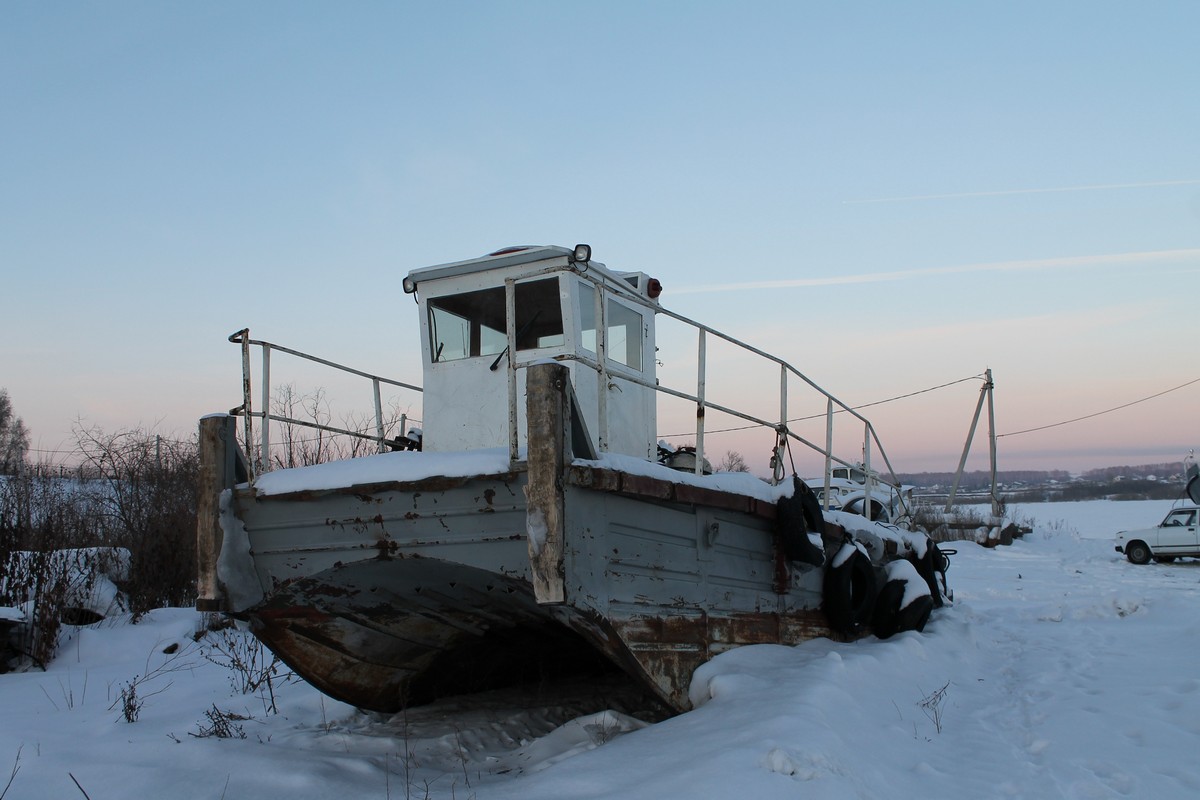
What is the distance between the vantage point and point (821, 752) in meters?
3.98

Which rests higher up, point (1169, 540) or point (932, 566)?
point (932, 566)

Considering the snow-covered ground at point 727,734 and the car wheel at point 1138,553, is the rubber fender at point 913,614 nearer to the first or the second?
the snow-covered ground at point 727,734

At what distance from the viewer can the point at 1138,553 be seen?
2077 centimetres

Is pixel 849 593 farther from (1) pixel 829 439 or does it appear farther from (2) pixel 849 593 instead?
(1) pixel 829 439

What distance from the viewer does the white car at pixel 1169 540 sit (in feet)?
67.3

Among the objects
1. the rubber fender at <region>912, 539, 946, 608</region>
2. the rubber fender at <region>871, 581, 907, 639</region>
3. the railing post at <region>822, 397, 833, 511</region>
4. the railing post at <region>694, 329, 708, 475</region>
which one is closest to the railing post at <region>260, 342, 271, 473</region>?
the railing post at <region>694, 329, 708, 475</region>

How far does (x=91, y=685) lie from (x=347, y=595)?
3.85 metres

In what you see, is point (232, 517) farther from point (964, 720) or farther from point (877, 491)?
point (877, 491)

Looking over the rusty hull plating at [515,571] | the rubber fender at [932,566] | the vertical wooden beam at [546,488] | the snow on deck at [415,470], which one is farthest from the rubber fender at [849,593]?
the vertical wooden beam at [546,488]

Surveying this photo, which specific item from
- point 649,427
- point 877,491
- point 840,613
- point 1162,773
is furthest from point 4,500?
point 877,491

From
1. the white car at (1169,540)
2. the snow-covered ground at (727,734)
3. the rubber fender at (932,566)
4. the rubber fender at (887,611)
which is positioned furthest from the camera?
the white car at (1169,540)

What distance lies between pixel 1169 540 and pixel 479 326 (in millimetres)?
20191

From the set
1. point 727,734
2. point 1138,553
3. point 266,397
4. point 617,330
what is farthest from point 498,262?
point 1138,553

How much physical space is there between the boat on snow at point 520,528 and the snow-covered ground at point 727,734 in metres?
0.37
